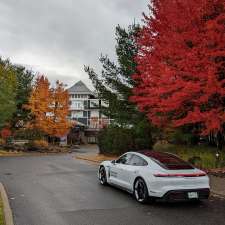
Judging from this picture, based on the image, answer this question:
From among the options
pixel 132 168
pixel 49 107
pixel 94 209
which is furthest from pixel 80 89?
pixel 94 209

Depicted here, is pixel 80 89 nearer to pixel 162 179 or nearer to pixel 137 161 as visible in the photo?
pixel 137 161

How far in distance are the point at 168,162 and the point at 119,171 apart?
1964 mm

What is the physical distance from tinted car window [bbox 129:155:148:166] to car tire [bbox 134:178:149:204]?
517 mm

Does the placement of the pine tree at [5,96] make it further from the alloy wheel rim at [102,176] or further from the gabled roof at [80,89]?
the gabled roof at [80,89]

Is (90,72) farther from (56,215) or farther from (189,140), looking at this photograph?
(56,215)

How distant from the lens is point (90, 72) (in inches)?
1268

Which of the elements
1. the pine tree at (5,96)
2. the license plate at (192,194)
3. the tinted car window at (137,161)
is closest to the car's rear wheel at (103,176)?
the tinted car window at (137,161)

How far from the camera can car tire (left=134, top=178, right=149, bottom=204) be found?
1064cm

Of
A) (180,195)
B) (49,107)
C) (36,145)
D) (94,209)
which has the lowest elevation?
(94,209)

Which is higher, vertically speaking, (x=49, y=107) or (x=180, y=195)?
(x=49, y=107)

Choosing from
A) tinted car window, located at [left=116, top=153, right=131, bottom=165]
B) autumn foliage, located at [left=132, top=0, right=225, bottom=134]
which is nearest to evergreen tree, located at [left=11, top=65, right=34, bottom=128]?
autumn foliage, located at [left=132, top=0, right=225, bottom=134]

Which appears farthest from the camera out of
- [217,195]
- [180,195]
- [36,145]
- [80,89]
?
[80,89]

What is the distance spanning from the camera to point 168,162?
1118 cm

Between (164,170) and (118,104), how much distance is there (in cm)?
1887
